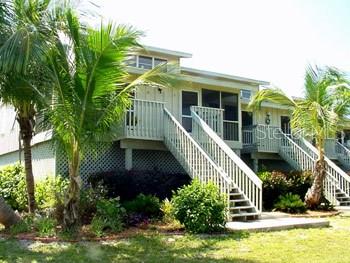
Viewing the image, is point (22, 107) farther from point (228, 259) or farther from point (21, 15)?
point (228, 259)

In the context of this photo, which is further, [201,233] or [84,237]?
[201,233]

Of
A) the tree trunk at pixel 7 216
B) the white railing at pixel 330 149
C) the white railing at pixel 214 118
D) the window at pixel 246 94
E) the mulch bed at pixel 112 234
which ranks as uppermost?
the window at pixel 246 94

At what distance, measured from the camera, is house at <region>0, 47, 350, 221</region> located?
13250 millimetres

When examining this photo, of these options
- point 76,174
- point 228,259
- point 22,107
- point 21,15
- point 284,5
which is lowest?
point 228,259

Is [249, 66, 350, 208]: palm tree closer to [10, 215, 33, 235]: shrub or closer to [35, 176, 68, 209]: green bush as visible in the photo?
[35, 176, 68, 209]: green bush

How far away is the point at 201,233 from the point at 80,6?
577 cm

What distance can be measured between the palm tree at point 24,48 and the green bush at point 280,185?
9044mm

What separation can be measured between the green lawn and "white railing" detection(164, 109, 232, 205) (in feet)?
8.89

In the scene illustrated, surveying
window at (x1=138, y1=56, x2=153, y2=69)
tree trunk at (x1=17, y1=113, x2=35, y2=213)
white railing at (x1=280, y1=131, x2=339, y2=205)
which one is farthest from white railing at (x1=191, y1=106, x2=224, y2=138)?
tree trunk at (x1=17, y1=113, x2=35, y2=213)

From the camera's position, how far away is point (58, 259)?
7.75 metres

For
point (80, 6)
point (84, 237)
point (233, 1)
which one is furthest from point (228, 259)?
point (233, 1)

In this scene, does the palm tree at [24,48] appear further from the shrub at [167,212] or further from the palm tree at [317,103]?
the palm tree at [317,103]

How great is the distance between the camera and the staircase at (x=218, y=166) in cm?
1243

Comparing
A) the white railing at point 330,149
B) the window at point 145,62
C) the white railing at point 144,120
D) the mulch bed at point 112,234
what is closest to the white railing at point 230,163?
the white railing at point 144,120
